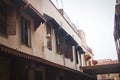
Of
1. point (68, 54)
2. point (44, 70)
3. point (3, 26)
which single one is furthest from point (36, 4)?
point (68, 54)

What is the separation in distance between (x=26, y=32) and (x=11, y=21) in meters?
2.37

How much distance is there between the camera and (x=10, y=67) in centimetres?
903

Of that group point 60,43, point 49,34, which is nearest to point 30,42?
point 49,34

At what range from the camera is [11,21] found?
33.0 ft

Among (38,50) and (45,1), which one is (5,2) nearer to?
(38,50)

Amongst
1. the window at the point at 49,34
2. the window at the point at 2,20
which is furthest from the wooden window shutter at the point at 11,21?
the window at the point at 49,34

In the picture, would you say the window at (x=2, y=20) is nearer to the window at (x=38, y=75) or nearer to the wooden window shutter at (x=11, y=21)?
the wooden window shutter at (x=11, y=21)

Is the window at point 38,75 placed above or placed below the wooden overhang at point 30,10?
below

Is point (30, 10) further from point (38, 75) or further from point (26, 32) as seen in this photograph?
point (38, 75)

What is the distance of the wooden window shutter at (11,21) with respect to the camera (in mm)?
9898

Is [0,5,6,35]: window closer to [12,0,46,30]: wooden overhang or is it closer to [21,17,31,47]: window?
[12,0,46,30]: wooden overhang

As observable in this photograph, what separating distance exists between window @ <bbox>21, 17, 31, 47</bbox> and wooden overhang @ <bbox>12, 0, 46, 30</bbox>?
475 millimetres

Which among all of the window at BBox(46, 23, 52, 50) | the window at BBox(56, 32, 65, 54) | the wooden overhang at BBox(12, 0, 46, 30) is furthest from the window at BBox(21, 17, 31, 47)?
the window at BBox(56, 32, 65, 54)

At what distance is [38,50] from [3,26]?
4.32 metres
